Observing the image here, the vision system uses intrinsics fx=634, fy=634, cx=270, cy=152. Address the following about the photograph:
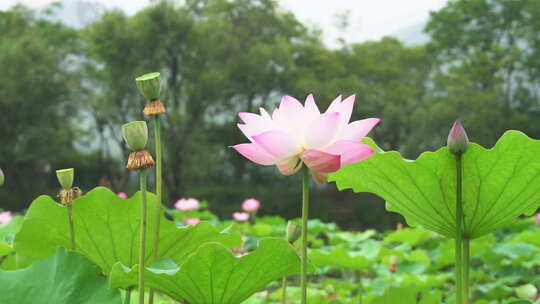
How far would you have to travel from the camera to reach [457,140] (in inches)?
23.5

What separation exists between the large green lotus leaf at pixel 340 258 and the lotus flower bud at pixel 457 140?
103 centimetres

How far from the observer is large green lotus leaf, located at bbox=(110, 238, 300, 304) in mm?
532

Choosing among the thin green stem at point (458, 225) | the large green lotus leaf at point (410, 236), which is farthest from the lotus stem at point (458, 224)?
the large green lotus leaf at point (410, 236)

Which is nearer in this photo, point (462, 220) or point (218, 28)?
point (462, 220)

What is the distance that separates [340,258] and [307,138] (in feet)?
3.88

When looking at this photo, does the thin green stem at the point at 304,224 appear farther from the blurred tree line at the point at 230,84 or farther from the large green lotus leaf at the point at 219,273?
the blurred tree line at the point at 230,84

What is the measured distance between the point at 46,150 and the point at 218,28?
3.70m

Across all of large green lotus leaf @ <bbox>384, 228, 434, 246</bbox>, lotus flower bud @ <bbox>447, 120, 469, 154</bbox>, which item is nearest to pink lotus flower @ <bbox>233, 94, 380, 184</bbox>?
lotus flower bud @ <bbox>447, 120, 469, 154</bbox>

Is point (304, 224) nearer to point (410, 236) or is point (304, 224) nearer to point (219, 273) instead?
point (219, 273)

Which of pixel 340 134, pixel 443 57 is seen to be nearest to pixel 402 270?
pixel 340 134

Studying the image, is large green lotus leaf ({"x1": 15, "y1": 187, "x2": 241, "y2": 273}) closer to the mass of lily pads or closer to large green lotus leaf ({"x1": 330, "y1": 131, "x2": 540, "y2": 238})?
the mass of lily pads

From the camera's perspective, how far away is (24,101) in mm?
10766

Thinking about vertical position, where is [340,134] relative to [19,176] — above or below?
above

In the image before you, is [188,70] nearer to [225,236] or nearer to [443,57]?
[443,57]
